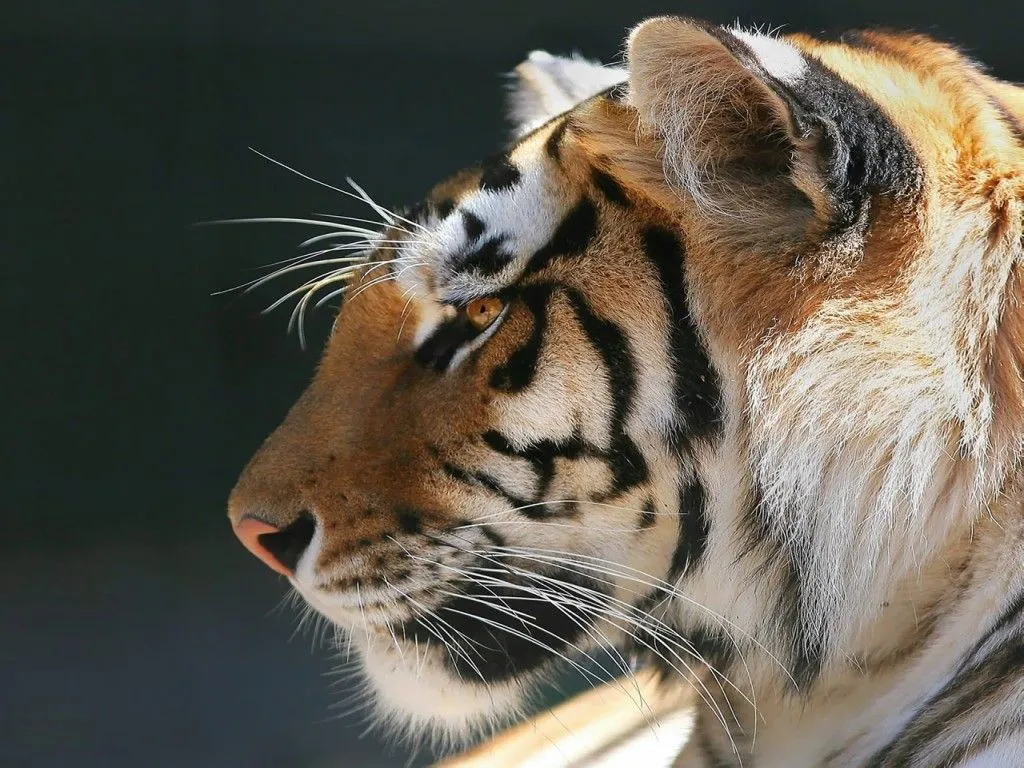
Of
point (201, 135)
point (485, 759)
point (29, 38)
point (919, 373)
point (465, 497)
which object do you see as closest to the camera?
point (919, 373)

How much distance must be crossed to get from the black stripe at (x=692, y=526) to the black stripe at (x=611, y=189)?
0.20 metres

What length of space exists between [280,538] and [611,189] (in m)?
0.36

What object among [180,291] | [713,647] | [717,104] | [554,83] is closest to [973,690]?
[713,647]

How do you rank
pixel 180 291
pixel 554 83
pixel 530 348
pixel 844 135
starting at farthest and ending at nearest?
pixel 180 291
pixel 554 83
pixel 530 348
pixel 844 135

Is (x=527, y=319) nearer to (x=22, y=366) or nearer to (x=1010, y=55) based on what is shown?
(x=22, y=366)

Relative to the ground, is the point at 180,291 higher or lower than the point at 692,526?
lower

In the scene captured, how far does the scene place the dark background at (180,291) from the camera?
1546 millimetres

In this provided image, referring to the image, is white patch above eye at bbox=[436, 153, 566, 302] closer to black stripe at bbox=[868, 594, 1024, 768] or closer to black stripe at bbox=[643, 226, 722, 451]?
black stripe at bbox=[643, 226, 722, 451]

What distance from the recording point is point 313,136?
1.72 m

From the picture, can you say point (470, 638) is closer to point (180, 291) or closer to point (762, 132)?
point (762, 132)

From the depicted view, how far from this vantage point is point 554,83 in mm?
1032

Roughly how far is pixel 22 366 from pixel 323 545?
0.95 metres

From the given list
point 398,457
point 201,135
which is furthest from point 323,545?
point 201,135

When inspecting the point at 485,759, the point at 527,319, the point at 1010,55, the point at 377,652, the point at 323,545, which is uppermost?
the point at 1010,55
